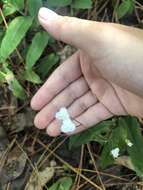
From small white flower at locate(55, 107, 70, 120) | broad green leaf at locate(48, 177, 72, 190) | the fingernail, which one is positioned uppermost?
the fingernail

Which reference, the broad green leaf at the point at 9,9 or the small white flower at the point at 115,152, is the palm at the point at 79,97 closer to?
the small white flower at the point at 115,152

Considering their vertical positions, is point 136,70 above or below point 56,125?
above

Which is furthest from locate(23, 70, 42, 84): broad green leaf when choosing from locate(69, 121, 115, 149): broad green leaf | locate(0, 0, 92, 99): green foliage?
locate(69, 121, 115, 149): broad green leaf

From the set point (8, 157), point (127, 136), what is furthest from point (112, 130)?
point (8, 157)

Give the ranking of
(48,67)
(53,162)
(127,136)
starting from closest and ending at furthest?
(127,136) < (48,67) < (53,162)

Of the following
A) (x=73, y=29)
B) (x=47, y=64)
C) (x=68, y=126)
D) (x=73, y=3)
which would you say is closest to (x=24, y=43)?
(x=47, y=64)

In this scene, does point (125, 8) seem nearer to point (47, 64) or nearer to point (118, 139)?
point (47, 64)

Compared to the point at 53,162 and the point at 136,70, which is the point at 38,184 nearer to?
the point at 53,162

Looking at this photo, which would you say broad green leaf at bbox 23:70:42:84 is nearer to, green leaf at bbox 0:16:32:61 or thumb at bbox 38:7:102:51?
green leaf at bbox 0:16:32:61
